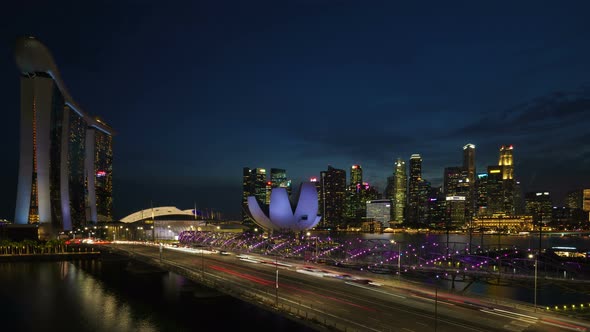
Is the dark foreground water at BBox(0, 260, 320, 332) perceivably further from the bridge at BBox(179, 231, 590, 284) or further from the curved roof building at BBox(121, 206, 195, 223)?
the curved roof building at BBox(121, 206, 195, 223)

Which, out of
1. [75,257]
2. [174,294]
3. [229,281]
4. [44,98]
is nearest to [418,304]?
[229,281]

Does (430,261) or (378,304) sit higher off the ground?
(378,304)

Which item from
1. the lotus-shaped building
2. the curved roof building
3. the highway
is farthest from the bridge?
the curved roof building

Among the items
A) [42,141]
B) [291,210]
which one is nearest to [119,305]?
[291,210]

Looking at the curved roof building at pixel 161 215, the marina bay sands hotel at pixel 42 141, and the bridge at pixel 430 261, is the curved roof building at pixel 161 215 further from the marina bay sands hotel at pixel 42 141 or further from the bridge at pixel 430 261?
the bridge at pixel 430 261

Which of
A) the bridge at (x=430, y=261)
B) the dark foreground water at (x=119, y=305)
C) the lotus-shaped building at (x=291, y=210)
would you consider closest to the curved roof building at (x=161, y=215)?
the bridge at (x=430, y=261)

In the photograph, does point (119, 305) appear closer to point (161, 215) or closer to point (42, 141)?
point (42, 141)

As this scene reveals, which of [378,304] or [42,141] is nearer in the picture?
[378,304]
